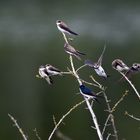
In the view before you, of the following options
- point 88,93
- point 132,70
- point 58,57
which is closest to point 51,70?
point 88,93

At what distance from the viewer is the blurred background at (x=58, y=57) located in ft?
19.2

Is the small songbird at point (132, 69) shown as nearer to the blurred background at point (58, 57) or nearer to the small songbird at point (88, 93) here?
the small songbird at point (88, 93)

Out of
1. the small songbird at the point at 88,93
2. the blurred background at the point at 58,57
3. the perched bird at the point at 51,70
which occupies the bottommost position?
the blurred background at the point at 58,57

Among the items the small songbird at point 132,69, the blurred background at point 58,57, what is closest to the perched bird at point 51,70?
the small songbird at point 132,69

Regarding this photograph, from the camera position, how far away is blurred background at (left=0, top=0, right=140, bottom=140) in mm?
5840

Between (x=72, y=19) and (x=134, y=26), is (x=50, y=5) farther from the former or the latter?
(x=134, y=26)

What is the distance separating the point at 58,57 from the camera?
7.83 meters

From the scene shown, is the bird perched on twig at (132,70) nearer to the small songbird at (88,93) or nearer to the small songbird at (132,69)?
the small songbird at (132,69)

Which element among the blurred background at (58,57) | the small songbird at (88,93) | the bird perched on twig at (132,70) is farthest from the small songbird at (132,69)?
the blurred background at (58,57)

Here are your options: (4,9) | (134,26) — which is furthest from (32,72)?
(4,9)

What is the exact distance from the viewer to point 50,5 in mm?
11805

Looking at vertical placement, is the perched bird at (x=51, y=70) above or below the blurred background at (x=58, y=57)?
above

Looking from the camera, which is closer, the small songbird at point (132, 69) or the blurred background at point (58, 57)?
the small songbird at point (132, 69)

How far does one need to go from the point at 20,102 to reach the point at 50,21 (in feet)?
14.2
